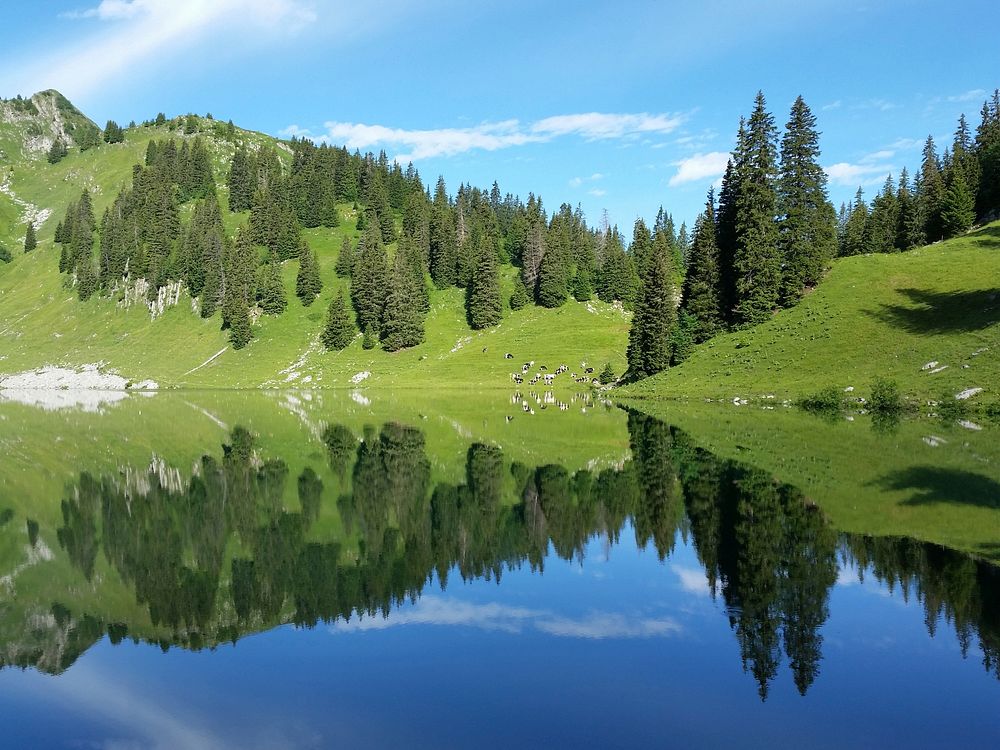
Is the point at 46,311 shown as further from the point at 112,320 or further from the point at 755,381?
the point at 755,381

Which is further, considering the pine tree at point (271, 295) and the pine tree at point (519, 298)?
the pine tree at point (271, 295)

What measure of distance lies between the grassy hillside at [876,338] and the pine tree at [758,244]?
275cm

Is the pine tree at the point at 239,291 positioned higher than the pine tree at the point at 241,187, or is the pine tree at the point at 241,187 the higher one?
the pine tree at the point at 241,187

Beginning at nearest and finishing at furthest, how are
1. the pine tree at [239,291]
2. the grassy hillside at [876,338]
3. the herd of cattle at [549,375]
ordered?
the grassy hillside at [876,338]
the herd of cattle at [549,375]
the pine tree at [239,291]

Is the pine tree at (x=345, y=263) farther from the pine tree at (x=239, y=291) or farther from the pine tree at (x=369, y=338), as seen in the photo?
the pine tree at (x=369, y=338)

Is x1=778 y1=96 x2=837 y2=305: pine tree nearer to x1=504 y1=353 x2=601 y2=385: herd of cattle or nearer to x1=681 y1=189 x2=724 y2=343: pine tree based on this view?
x1=681 y1=189 x2=724 y2=343: pine tree

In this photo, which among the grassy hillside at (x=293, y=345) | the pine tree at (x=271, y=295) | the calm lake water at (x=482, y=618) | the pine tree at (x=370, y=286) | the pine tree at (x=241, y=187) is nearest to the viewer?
the calm lake water at (x=482, y=618)

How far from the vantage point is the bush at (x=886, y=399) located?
5556 centimetres

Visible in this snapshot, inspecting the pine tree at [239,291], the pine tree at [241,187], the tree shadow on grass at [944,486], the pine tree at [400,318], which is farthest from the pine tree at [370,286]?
the tree shadow on grass at [944,486]

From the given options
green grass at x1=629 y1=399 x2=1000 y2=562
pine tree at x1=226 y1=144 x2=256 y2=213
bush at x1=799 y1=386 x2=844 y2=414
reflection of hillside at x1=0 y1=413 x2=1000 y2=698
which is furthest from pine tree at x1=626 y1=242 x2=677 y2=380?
pine tree at x1=226 y1=144 x2=256 y2=213

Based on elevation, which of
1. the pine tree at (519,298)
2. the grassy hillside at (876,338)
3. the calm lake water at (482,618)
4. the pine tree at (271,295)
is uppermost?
the pine tree at (271,295)

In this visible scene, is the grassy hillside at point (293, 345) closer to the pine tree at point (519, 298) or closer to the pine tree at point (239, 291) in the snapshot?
the pine tree at point (239, 291)

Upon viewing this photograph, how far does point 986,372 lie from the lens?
2170 inches

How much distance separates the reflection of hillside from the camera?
48.8 ft
